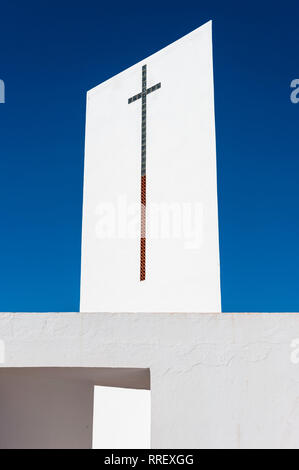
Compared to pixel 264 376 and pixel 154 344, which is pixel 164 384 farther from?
pixel 264 376

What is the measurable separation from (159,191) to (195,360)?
6.15 metres

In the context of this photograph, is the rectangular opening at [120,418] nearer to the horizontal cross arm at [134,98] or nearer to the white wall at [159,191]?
the white wall at [159,191]

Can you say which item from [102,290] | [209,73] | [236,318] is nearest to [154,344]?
[236,318]

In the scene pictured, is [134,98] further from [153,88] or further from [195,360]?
[195,360]

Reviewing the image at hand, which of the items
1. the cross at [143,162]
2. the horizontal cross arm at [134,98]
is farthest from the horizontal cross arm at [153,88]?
the horizontal cross arm at [134,98]

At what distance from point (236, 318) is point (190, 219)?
5.12m

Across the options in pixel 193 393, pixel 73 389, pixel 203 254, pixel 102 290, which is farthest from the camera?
pixel 102 290

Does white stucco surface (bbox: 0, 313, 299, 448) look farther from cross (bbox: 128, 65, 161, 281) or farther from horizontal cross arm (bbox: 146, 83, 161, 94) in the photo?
horizontal cross arm (bbox: 146, 83, 161, 94)

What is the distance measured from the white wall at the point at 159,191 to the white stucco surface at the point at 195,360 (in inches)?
169

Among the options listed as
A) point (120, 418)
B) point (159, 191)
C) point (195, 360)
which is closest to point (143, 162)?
point (159, 191)

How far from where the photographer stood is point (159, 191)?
10477 millimetres

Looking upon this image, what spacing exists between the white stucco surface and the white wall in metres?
→ 4.28

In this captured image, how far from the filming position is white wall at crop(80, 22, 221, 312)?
956 cm

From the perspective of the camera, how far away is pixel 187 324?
475 cm
